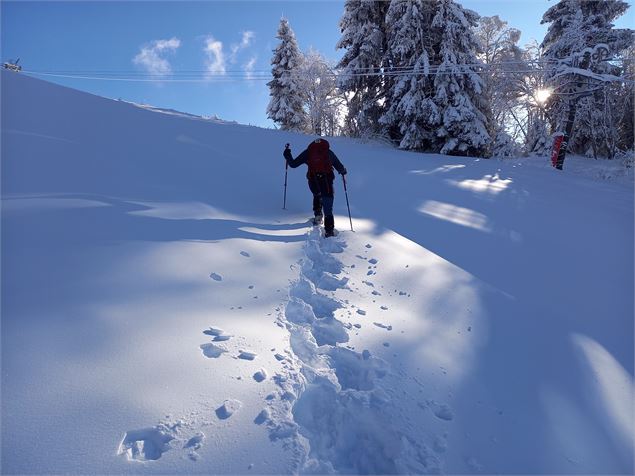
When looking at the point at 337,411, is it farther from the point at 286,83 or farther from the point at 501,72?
the point at 286,83

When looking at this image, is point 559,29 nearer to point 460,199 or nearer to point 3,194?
point 460,199

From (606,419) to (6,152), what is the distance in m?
7.49

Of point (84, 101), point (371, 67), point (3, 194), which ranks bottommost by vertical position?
point (3, 194)

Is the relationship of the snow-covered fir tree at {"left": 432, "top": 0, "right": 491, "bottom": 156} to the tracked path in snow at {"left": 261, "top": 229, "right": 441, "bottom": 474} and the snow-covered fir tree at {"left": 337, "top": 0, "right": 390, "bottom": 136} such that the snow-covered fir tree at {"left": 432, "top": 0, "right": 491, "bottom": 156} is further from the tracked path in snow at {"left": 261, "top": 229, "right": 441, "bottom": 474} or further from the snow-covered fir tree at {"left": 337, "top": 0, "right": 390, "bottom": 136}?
the tracked path in snow at {"left": 261, "top": 229, "right": 441, "bottom": 474}

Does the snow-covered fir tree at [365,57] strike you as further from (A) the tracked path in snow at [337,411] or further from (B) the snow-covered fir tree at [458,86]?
(A) the tracked path in snow at [337,411]

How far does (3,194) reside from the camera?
12.6 feet

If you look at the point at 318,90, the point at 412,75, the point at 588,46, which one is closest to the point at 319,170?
the point at 412,75

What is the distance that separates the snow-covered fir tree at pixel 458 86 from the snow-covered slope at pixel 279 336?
10.5 meters

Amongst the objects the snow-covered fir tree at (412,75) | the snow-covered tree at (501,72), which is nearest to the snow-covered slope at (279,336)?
the snow-covered fir tree at (412,75)

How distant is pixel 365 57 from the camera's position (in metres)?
17.6

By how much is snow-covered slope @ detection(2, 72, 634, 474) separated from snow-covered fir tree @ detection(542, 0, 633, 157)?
16.5 m

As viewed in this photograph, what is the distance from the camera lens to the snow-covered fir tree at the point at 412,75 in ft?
51.8

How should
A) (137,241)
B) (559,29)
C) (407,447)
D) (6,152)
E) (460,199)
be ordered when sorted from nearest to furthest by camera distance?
(407,447) → (137,241) → (6,152) → (460,199) → (559,29)

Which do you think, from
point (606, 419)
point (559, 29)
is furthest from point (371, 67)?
point (606, 419)
